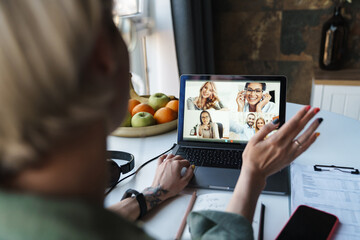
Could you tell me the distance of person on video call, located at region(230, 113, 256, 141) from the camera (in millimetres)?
1126

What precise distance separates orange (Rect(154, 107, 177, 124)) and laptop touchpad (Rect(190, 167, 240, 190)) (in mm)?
383

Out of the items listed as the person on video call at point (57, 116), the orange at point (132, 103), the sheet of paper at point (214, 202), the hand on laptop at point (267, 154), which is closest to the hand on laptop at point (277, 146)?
the hand on laptop at point (267, 154)

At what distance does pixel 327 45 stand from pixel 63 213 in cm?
245

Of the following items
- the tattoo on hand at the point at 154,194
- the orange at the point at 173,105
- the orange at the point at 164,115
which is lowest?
the tattoo on hand at the point at 154,194

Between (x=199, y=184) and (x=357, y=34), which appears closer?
(x=199, y=184)

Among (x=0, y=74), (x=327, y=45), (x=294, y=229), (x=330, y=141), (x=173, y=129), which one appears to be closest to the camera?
(x=0, y=74)

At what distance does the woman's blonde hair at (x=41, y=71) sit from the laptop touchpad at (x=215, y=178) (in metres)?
0.62

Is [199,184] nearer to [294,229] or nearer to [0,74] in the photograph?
[294,229]

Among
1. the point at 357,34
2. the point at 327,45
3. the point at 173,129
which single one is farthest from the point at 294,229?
the point at 357,34

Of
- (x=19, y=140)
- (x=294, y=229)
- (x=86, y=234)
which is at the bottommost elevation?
(x=294, y=229)

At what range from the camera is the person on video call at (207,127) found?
1151 millimetres

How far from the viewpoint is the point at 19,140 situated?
35 centimetres

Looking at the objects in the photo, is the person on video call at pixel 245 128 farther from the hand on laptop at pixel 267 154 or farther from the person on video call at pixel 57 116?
the person on video call at pixel 57 116

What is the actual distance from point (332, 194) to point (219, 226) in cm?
38
